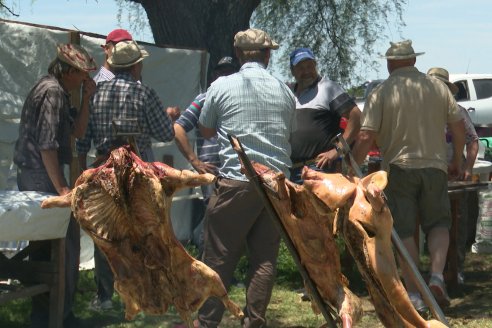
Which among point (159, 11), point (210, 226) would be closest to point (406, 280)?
point (210, 226)

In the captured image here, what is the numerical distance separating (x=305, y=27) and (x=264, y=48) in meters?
7.75

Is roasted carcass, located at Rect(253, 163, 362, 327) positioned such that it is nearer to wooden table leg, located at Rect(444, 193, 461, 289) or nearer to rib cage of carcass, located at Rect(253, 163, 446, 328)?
rib cage of carcass, located at Rect(253, 163, 446, 328)

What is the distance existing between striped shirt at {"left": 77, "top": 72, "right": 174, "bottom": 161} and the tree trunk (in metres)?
4.21

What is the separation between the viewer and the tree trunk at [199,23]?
11.2 m

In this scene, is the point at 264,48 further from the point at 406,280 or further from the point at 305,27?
the point at 305,27

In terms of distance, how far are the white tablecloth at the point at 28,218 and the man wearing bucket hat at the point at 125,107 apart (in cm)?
52

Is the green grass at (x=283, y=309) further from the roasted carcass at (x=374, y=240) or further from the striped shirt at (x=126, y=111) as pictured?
the roasted carcass at (x=374, y=240)

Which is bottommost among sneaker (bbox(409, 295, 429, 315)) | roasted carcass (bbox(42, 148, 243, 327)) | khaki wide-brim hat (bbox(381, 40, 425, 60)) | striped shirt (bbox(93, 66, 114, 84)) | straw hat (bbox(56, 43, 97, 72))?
sneaker (bbox(409, 295, 429, 315))

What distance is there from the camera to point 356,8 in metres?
13.8

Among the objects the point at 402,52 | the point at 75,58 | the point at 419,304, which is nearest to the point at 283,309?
the point at 419,304

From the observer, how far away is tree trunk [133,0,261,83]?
11172 millimetres

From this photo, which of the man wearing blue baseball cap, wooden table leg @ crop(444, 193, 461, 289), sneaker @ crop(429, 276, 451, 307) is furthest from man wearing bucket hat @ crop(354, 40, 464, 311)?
wooden table leg @ crop(444, 193, 461, 289)

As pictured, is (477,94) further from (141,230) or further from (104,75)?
(141,230)

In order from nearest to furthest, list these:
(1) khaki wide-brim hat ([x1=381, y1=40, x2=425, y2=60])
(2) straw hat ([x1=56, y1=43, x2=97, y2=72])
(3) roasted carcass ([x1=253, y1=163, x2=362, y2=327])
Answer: (3) roasted carcass ([x1=253, y1=163, x2=362, y2=327])
(2) straw hat ([x1=56, y1=43, x2=97, y2=72])
(1) khaki wide-brim hat ([x1=381, y1=40, x2=425, y2=60])
